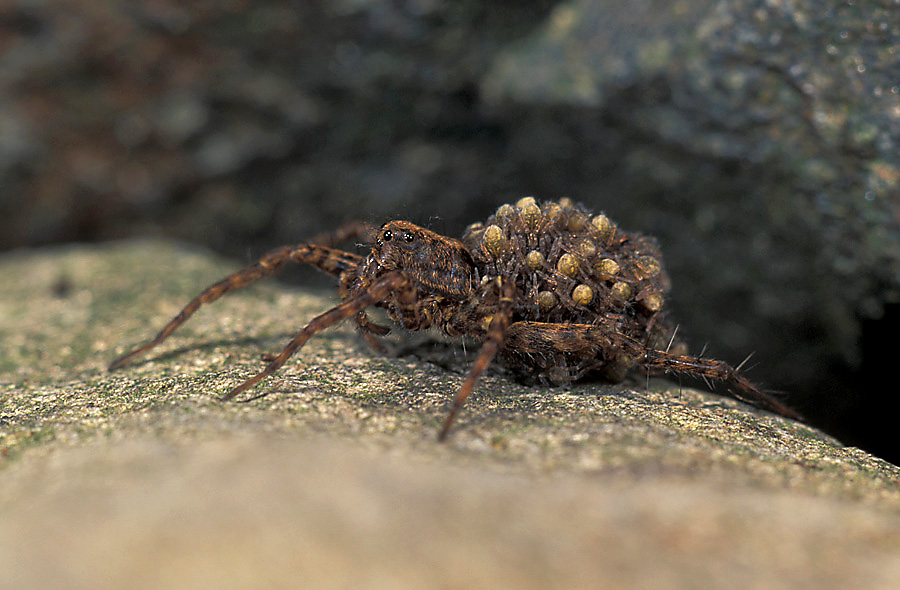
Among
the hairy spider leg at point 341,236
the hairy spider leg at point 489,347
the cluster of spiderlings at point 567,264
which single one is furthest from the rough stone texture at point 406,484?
the hairy spider leg at point 341,236

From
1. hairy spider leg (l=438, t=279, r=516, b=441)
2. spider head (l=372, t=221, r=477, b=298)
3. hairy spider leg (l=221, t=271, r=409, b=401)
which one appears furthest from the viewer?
spider head (l=372, t=221, r=477, b=298)

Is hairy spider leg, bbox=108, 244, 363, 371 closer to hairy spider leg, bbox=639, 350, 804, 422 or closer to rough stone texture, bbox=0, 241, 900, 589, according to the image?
rough stone texture, bbox=0, 241, 900, 589

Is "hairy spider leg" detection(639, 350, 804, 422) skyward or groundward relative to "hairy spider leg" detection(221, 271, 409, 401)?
skyward

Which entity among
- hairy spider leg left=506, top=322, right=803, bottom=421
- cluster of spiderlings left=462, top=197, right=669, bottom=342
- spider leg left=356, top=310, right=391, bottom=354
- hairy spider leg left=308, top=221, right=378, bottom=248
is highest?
cluster of spiderlings left=462, top=197, right=669, bottom=342

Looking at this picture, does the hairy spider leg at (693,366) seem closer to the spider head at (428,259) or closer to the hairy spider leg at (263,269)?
the spider head at (428,259)

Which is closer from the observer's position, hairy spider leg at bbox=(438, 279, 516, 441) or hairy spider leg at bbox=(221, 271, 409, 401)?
hairy spider leg at bbox=(438, 279, 516, 441)

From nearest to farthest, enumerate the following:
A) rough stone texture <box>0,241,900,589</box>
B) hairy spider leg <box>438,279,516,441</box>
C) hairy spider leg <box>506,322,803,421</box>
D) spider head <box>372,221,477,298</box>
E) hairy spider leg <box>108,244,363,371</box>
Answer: rough stone texture <box>0,241,900,589</box> → hairy spider leg <box>438,279,516,441</box> → hairy spider leg <box>506,322,803,421</box> → spider head <box>372,221,477,298</box> → hairy spider leg <box>108,244,363,371</box>

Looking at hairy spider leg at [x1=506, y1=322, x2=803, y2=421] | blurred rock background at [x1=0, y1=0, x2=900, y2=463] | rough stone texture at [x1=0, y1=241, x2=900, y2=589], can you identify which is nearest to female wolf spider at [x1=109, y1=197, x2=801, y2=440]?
hairy spider leg at [x1=506, y1=322, x2=803, y2=421]
